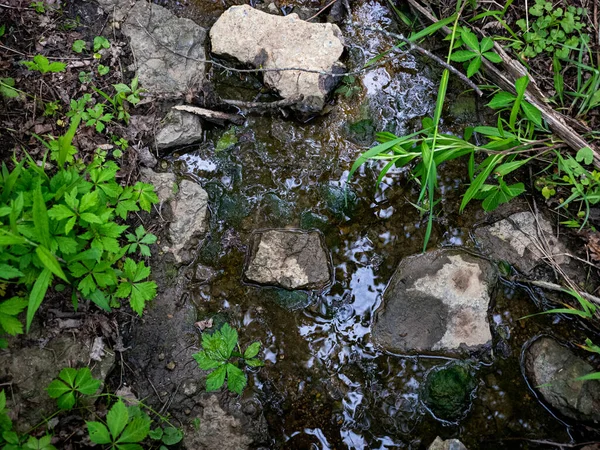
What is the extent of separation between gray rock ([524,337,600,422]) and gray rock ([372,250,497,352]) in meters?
0.35

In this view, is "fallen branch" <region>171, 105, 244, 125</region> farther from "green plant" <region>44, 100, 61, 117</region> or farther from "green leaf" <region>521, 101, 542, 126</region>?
"green leaf" <region>521, 101, 542, 126</region>

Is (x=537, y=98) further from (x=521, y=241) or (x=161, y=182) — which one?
(x=161, y=182)

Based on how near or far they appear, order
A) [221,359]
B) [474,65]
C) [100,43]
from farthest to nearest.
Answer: [100,43] → [474,65] → [221,359]

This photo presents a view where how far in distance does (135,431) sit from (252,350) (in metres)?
0.79

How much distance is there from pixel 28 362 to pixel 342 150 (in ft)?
8.08

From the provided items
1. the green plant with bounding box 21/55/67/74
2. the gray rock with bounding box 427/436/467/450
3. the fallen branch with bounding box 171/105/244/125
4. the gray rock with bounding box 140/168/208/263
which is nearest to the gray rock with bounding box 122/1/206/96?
the fallen branch with bounding box 171/105/244/125

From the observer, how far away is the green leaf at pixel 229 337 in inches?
105

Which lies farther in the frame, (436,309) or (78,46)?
(78,46)

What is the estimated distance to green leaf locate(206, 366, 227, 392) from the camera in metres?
2.58

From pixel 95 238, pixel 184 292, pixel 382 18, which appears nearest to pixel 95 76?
pixel 95 238

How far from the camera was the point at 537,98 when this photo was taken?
316cm

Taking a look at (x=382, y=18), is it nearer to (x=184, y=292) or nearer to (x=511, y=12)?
(x=511, y=12)

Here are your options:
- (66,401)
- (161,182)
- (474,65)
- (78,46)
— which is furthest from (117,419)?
(474,65)

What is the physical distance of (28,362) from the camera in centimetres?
254
